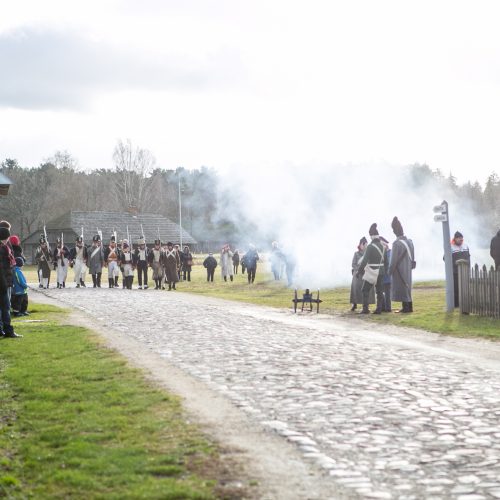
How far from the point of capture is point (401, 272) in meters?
20.7

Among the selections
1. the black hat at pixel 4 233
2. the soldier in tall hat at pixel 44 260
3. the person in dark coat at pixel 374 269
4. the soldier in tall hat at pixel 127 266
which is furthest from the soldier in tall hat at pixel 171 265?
the black hat at pixel 4 233

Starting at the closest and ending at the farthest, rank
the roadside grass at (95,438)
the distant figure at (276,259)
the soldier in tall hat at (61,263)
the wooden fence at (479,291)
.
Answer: the roadside grass at (95,438) < the wooden fence at (479,291) < the soldier in tall hat at (61,263) < the distant figure at (276,259)

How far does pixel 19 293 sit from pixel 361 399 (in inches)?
536

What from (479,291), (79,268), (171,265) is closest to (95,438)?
(479,291)

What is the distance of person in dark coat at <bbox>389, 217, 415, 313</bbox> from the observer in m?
20.7

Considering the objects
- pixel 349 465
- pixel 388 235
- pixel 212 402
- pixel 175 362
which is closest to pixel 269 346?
pixel 175 362

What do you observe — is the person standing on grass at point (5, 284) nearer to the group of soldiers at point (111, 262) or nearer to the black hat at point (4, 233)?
the black hat at point (4, 233)

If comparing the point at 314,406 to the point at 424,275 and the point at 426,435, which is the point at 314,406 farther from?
the point at 424,275

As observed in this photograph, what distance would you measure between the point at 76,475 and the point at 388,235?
3927cm

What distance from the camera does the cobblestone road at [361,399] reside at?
595 centimetres

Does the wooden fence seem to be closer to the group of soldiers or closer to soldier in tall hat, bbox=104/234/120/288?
the group of soldiers

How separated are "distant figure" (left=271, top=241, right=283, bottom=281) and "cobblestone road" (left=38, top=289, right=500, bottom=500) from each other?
2223 cm

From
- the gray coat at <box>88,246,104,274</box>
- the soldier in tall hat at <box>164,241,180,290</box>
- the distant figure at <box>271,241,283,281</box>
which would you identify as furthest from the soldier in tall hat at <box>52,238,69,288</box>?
the distant figure at <box>271,241,283,281</box>

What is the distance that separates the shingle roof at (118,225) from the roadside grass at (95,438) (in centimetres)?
8097
